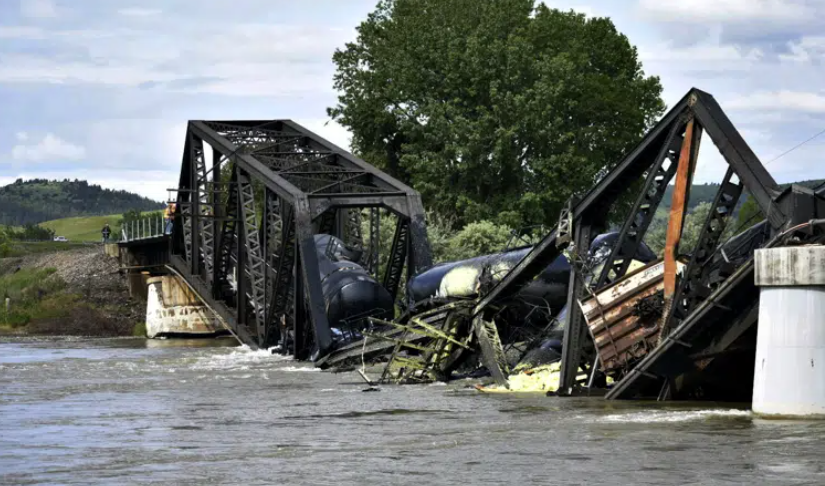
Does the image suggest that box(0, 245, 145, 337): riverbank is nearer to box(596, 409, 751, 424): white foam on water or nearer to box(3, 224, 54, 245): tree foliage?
box(3, 224, 54, 245): tree foliage

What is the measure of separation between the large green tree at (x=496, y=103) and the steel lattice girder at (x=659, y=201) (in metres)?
39.5

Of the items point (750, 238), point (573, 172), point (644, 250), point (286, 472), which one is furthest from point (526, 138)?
point (286, 472)

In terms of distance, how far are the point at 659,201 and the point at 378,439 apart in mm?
8741

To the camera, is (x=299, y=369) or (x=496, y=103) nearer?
(x=299, y=369)

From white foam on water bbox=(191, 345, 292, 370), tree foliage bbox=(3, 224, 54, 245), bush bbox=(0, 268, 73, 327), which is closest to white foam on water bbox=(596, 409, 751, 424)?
white foam on water bbox=(191, 345, 292, 370)

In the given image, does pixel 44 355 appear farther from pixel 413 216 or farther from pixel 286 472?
pixel 286 472

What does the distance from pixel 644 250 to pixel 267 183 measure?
1712 centimetres

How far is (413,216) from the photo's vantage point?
147 feet

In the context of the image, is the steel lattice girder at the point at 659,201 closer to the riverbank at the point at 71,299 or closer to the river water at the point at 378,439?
the river water at the point at 378,439

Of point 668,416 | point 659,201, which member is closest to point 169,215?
point 659,201

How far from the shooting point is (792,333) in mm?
20766

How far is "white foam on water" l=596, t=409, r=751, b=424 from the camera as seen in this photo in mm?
21922

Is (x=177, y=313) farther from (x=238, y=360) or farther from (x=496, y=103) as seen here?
(x=238, y=360)

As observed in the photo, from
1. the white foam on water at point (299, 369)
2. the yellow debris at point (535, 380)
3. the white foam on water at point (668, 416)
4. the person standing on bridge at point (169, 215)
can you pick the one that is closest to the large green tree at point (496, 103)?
the person standing on bridge at point (169, 215)
